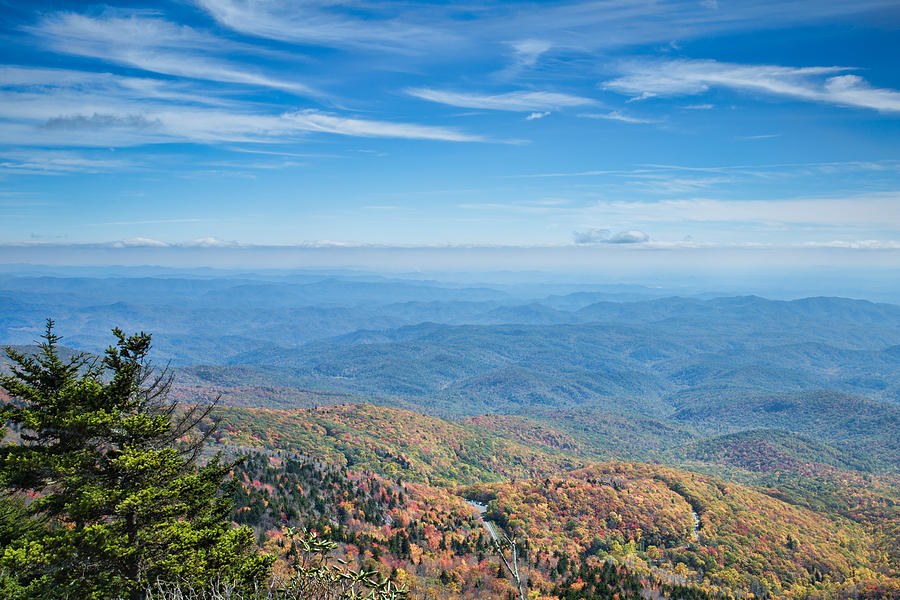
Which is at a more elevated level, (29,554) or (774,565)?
(29,554)

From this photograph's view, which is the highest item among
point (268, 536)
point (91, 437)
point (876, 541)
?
point (91, 437)

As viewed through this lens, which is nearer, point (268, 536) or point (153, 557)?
point (153, 557)

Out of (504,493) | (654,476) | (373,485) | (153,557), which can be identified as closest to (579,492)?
(504,493)

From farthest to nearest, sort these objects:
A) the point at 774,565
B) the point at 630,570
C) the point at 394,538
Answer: the point at 774,565 → the point at 630,570 → the point at 394,538

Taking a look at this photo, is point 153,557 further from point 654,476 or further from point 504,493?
point 654,476

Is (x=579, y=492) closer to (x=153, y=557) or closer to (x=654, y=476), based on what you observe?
(x=654, y=476)

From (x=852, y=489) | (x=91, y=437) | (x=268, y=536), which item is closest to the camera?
(x=91, y=437)

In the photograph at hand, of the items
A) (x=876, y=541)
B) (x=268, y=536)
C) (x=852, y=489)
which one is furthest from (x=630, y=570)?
(x=852, y=489)
